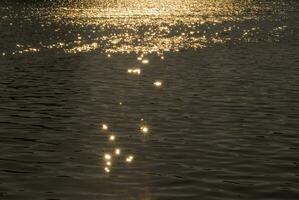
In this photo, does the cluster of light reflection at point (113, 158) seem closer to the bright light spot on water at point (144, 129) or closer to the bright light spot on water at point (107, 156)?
the bright light spot on water at point (107, 156)

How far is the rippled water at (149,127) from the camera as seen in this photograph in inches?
808

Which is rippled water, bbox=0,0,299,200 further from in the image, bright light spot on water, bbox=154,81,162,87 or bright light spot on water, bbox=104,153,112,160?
bright light spot on water, bbox=154,81,162,87

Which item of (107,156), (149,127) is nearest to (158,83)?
(149,127)

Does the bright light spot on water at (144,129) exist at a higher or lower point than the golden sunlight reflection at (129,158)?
lower

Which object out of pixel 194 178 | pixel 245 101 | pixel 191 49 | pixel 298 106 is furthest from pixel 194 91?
pixel 191 49

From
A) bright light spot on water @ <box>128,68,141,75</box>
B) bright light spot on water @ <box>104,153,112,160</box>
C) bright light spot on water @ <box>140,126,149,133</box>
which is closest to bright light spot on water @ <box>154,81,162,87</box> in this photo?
bright light spot on water @ <box>128,68,141,75</box>

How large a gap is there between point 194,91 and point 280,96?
6.20 meters

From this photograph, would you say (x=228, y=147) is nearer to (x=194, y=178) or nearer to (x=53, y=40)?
(x=194, y=178)

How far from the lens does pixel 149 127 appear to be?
97.3 feet

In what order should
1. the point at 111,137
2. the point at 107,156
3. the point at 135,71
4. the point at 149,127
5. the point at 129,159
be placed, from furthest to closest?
the point at 135,71, the point at 149,127, the point at 111,137, the point at 107,156, the point at 129,159

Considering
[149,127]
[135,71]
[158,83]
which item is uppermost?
[149,127]

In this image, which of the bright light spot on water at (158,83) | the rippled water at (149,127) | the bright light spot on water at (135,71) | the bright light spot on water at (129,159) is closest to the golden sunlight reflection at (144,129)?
the rippled water at (149,127)

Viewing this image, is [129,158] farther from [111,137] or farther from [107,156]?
[111,137]

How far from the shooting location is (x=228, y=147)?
83.5 ft
